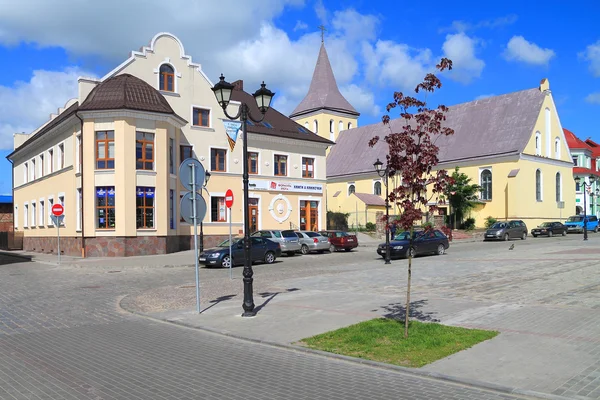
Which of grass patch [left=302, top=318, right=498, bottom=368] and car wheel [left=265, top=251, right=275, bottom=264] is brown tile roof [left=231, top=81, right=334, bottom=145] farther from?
grass patch [left=302, top=318, right=498, bottom=368]

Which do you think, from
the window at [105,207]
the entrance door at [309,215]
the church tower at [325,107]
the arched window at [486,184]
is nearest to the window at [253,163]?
the entrance door at [309,215]

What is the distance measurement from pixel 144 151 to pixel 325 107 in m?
51.7

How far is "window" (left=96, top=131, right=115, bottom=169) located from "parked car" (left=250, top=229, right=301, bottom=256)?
988cm

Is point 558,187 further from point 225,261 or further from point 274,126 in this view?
point 225,261

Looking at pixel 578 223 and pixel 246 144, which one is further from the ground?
pixel 246 144

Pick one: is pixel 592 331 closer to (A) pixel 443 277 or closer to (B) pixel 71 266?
(A) pixel 443 277

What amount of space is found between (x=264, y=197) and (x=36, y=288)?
25.4m

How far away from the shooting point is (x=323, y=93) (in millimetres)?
81875

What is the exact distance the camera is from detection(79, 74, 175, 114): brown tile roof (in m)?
31.0

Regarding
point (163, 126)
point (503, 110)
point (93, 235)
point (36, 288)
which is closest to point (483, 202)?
point (503, 110)

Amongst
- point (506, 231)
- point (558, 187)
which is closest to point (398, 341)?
point (506, 231)

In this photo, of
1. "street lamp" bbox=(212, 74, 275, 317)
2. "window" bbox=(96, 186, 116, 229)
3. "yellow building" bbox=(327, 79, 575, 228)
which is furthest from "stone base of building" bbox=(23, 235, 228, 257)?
"yellow building" bbox=(327, 79, 575, 228)

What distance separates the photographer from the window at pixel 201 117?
126 feet

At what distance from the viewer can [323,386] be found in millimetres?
6414
